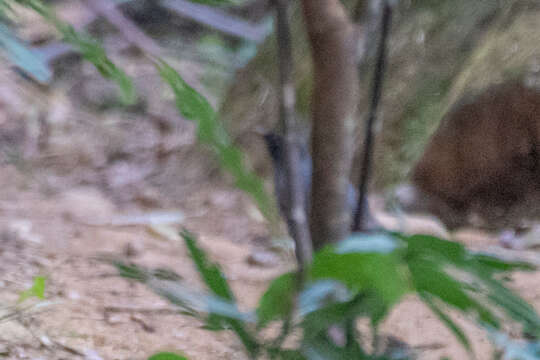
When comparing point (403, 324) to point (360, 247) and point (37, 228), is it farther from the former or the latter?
point (37, 228)

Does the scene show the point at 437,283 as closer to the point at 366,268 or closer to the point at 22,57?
the point at 366,268

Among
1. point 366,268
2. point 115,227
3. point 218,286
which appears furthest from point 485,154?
point 366,268

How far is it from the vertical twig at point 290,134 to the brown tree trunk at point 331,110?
0.03 m

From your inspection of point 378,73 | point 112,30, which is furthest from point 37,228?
point 112,30

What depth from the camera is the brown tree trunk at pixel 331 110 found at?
0.67 meters

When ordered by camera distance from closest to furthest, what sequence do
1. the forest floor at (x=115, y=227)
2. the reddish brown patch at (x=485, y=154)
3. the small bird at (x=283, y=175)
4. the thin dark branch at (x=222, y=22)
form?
the small bird at (x=283, y=175)
the forest floor at (x=115, y=227)
the reddish brown patch at (x=485, y=154)
the thin dark branch at (x=222, y=22)

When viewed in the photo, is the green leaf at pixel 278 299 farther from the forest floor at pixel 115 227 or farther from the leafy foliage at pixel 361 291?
the forest floor at pixel 115 227

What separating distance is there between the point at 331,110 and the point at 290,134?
56mm

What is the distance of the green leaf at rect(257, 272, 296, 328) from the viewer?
0.53 metres

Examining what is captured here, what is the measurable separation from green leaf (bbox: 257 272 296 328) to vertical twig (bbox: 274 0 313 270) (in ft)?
0.37

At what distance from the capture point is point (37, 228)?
1.40 meters

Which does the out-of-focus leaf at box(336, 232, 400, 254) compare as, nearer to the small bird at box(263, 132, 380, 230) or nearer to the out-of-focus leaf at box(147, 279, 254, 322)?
the out-of-focus leaf at box(147, 279, 254, 322)

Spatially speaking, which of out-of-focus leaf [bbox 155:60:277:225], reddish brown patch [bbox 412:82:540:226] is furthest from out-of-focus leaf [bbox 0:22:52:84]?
reddish brown patch [bbox 412:82:540:226]

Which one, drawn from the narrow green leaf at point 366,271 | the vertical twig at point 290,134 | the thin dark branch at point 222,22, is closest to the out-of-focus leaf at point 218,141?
the vertical twig at point 290,134
